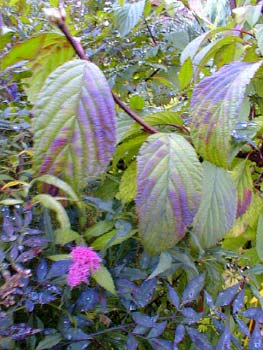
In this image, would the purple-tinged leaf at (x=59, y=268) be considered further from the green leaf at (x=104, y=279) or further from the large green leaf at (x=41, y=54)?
the large green leaf at (x=41, y=54)

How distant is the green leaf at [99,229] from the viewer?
0.68 meters

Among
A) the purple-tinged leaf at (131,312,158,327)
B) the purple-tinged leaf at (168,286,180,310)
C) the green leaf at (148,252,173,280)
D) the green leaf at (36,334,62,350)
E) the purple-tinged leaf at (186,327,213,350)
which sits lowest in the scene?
the purple-tinged leaf at (186,327,213,350)

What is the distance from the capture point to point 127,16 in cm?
110

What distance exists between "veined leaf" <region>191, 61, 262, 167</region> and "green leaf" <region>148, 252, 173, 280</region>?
138 millimetres

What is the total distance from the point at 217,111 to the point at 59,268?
27 centimetres

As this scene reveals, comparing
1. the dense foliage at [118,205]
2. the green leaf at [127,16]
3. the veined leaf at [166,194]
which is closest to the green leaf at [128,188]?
the dense foliage at [118,205]

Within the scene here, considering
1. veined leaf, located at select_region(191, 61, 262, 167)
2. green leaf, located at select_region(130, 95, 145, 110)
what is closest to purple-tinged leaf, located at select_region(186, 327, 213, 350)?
veined leaf, located at select_region(191, 61, 262, 167)

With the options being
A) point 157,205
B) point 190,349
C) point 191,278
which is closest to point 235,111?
point 157,205

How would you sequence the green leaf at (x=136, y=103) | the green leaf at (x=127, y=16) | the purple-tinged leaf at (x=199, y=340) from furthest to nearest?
the green leaf at (x=127, y=16)
the green leaf at (x=136, y=103)
the purple-tinged leaf at (x=199, y=340)

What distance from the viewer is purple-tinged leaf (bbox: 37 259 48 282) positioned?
63cm

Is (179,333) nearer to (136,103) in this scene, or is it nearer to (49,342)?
(49,342)

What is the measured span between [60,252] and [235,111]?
29 centimetres

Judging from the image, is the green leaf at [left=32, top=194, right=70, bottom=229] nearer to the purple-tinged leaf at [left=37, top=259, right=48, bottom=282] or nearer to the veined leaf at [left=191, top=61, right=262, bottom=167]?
the purple-tinged leaf at [left=37, top=259, right=48, bottom=282]

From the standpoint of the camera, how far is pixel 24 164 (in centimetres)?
76
